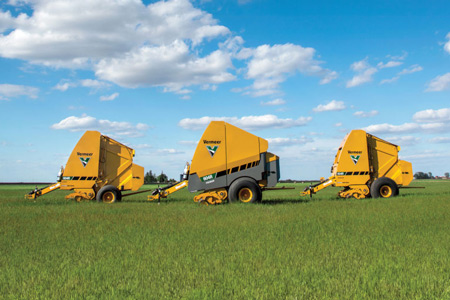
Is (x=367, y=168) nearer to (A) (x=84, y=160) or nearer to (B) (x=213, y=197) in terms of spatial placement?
(B) (x=213, y=197)

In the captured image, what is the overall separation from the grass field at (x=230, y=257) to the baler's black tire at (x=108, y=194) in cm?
650

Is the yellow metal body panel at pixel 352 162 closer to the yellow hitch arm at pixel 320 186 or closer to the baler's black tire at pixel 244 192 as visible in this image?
the yellow hitch arm at pixel 320 186

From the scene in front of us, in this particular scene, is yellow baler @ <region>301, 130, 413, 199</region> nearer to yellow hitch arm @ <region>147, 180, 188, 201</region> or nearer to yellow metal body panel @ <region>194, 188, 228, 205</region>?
yellow metal body panel @ <region>194, 188, 228, 205</region>

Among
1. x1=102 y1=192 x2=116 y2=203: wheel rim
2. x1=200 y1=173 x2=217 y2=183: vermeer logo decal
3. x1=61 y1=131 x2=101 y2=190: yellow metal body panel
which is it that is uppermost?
x1=61 y1=131 x2=101 y2=190: yellow metal body panel

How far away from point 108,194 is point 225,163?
275 inches

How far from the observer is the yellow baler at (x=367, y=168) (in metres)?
19.9

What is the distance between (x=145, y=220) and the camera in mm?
12617

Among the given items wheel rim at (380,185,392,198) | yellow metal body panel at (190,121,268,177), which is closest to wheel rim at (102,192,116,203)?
yellow metal body panel at (190,121,268,177)

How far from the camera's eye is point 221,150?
17.2m

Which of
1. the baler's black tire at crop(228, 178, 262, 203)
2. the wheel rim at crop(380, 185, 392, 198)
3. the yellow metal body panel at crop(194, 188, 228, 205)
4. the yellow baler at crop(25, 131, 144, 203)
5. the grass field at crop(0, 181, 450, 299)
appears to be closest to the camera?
the grass field at crop(0, 181, 450, 299)

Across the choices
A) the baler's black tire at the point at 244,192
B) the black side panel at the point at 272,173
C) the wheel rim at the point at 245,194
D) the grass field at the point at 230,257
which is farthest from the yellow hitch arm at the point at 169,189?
the grass field at the point at 230,257

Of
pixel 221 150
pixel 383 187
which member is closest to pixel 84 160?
pixel 221 150

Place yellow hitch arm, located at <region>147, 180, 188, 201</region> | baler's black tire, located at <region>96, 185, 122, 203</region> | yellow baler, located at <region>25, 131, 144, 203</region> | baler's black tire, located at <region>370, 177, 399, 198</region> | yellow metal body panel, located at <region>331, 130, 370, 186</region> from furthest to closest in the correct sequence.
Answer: yellow baler, located at <region>25, 131, 144, 203</region>, yellow metal body panel, located at <region>331, 130, 370, 186</region>, baler's black tire, located at <region>370, 177, 399, 198</region>, baler's black tire, located at <region>96, 185, 122, 203</region>, yellow hitch arm, located at <region>147, 180, 188, 201</region>

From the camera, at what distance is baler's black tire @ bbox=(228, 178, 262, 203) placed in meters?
16.6
